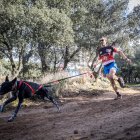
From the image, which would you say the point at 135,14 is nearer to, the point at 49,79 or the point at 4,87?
the point at 49,79

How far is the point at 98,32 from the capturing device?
25250 millimetres

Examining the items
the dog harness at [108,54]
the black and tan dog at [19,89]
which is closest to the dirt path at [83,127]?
the black and tan dog at [19,89]

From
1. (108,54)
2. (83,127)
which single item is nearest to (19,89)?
(83,127)

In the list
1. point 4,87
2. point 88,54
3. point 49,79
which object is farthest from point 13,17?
point 4,87

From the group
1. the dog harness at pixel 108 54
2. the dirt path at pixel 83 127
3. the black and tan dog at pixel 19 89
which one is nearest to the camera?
the dirt path at pixel 83 127

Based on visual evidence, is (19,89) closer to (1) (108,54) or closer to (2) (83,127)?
(2) (83,127)

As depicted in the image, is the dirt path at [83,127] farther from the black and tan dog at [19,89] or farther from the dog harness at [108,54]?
the dog harness at [108,54]

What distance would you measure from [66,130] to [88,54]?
2295 cm

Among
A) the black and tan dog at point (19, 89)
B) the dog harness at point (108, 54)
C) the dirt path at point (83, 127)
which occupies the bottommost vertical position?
the dirt path at point (83, 127)

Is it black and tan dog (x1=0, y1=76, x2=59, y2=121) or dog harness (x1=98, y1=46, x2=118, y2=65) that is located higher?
dog harness (x1=98, y1=46, x2=118, y2=65)

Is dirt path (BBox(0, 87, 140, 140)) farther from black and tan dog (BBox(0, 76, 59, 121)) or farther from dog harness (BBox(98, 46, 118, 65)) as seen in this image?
dog harness (BBox(98, 46, 118, 65))

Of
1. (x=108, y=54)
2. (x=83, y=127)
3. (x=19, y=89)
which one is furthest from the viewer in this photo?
(x=108, y=54)

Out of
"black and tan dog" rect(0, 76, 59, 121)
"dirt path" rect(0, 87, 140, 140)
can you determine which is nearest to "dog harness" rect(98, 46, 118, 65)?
"dirt path" rect(0, 87, 140, 140)

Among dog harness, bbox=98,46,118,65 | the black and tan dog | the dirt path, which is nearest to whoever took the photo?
the dirt path
